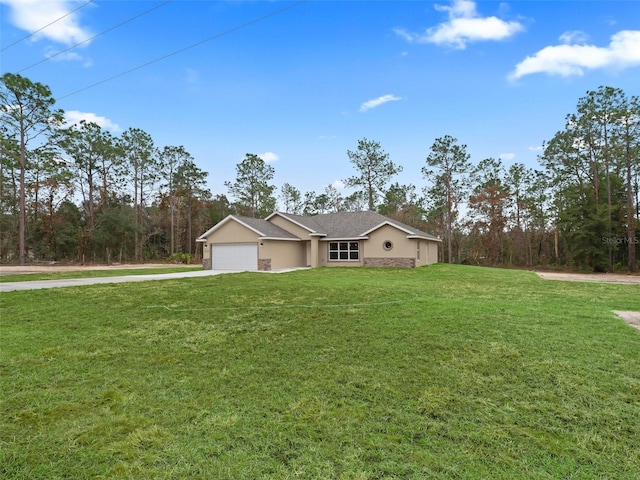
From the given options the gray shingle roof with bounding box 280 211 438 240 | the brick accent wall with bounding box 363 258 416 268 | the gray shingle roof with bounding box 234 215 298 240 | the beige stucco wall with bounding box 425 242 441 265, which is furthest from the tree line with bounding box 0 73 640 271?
the brick accent wall with bounding box 363 258 416 268

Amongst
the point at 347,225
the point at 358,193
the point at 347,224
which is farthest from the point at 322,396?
the point at 358,193

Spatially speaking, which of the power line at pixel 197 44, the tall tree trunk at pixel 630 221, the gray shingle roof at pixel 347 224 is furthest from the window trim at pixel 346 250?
the tall tree trunk at pixel 630 221

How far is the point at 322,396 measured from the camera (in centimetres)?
312

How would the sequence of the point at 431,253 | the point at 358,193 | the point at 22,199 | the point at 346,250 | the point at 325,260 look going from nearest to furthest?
the point at 346,250 < the point at 325,260 < the point at 431,253 < the point at 22,199 < the point at 358,193

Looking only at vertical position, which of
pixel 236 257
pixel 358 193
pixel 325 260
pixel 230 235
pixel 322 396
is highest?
pixel 358 193

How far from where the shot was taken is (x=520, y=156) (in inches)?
1097

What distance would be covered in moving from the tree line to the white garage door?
9.05 m

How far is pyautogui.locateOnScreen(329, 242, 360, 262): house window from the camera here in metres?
20.6

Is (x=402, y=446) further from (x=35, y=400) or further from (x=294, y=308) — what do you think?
(x=294, y=308)

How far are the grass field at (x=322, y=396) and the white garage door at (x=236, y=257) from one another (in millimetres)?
13244

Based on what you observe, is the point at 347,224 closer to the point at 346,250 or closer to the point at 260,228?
the point at 346,250

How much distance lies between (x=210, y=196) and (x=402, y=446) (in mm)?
36891

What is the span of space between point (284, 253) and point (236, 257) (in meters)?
2.89

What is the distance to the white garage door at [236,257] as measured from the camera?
19.5 meters
